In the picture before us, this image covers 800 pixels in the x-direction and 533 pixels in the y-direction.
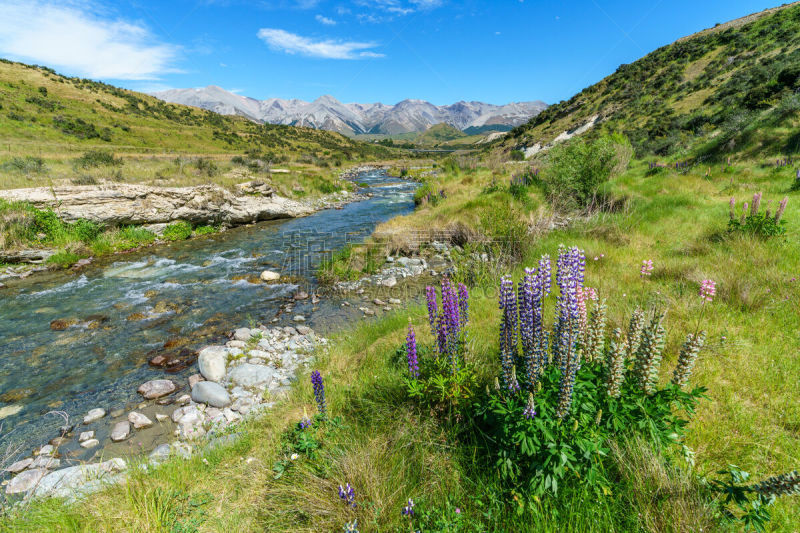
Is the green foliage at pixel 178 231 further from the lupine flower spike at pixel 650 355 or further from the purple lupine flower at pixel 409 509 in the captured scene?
the lupine flower spike at pixel 650 355

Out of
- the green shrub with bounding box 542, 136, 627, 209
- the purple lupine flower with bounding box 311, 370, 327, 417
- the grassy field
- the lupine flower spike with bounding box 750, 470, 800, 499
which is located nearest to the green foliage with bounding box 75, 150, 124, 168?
the grassy field

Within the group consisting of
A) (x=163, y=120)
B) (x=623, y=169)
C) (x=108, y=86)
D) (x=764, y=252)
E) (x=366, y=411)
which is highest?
(x=108, y=86)

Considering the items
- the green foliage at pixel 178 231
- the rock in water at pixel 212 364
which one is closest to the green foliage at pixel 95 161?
the green foliage at pixel 178 231

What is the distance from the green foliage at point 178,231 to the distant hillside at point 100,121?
26168mm

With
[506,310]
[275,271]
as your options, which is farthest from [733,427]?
[275,271]

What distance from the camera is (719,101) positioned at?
89.4 feet

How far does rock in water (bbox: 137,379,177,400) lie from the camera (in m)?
5.96

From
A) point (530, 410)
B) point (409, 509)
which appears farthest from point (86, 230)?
point (530, 410)

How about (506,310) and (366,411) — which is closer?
(506,310)

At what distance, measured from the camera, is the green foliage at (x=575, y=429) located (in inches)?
80.9

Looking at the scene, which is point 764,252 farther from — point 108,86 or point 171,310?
point 108,86

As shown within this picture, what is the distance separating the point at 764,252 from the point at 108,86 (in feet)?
381

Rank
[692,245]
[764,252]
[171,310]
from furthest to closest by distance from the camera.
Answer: [171,310], [692,245], [764,252]

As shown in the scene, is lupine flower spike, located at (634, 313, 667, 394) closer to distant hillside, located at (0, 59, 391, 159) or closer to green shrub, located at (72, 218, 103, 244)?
green shrub, located at (72, 218, 103, 244)
